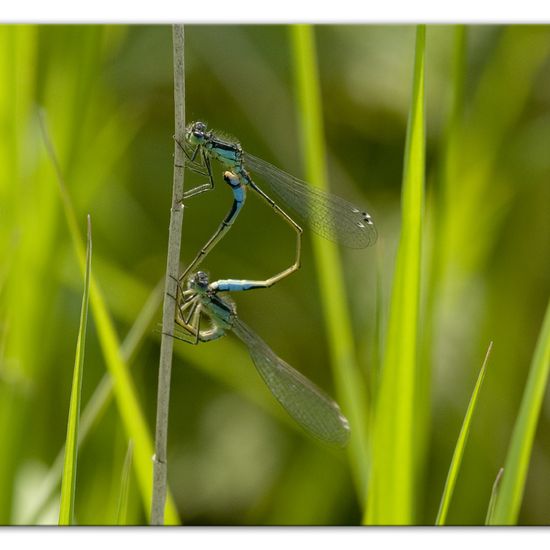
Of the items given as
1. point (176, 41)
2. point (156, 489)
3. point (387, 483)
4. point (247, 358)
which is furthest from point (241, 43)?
point (156, 489)

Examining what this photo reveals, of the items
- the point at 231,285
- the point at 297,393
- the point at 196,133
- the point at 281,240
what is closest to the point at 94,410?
the point at 231,285

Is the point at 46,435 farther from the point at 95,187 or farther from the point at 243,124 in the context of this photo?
the point at 243,124

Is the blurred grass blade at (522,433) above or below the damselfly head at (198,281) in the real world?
below

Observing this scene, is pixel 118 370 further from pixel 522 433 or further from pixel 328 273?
pixel 522 433

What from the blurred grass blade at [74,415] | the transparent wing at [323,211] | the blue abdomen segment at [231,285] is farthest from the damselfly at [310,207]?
the blurred grass blade at [74,415]
